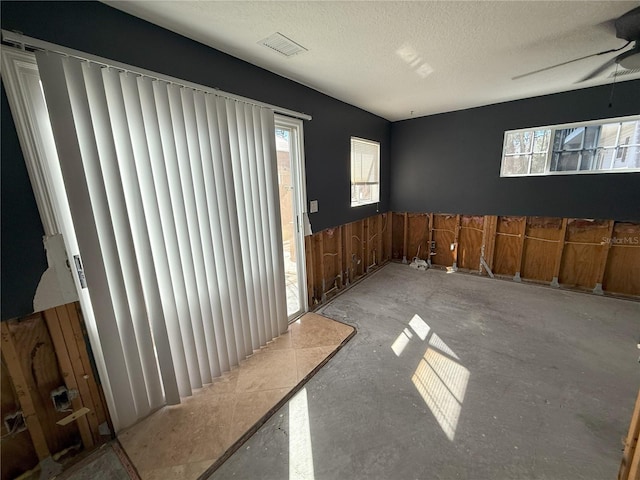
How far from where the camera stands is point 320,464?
55.7 inches

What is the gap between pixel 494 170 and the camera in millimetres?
3822

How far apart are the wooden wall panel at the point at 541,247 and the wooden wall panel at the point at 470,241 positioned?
60 cm

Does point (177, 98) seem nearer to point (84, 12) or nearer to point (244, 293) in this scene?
point (84, 12)

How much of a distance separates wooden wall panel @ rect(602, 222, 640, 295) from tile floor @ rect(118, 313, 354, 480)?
148 inches

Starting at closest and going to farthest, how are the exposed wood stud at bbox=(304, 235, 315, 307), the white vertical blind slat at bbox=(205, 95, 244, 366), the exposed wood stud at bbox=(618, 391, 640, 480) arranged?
the exposed wood stud at bbox=(618, 391, 640, 480) < the white vertical blind slat at bbox=(205, 95, 244, 366) < the exposed wood stud at bbox=(304, 235, 315, 307)

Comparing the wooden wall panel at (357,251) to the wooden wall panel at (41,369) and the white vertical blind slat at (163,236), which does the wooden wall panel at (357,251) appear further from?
the wooden wall panel at (41,369)

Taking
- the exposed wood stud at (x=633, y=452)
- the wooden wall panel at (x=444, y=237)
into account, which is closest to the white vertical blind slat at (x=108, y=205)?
the exposed wood stud at (x=633, y=452)

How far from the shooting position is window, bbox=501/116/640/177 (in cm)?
304

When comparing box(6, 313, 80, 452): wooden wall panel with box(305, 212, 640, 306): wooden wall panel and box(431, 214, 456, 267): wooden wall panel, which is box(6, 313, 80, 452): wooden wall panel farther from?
box(431, 214, 456, 267): wooden wall panel

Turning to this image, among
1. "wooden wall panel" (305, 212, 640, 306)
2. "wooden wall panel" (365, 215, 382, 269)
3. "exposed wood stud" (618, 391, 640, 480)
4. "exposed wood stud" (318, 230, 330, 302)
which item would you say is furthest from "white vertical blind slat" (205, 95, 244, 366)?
"wooden wall panel" (365, 215, 382, 269)

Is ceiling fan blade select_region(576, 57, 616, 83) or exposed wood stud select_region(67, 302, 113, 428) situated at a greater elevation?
ceiling fan blade select_region(576, 57, 616, 83)

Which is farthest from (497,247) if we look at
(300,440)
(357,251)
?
(300,440)

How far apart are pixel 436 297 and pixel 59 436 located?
3.68m

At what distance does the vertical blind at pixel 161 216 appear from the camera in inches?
52.1
